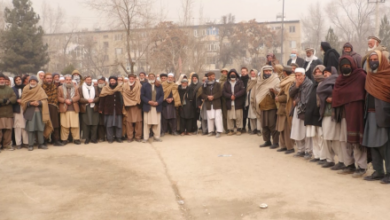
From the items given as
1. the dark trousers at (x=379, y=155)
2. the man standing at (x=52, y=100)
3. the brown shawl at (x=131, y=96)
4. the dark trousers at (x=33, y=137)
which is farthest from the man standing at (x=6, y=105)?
the dark trousers at (x=379, y=155)

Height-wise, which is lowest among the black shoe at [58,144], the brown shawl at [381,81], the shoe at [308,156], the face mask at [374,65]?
the black shoe at [58,144]

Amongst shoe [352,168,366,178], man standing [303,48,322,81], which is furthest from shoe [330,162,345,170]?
man standing [303,48,322,81]

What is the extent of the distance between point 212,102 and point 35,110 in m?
4.49

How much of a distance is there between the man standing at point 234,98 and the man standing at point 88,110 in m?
3.42

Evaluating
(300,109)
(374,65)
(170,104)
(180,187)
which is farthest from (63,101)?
(374,65)

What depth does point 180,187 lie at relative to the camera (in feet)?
19.2

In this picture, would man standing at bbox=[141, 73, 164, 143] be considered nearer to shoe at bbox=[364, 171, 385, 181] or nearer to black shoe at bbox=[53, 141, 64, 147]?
black shoe at bbox=[53, 141, 64, 147]

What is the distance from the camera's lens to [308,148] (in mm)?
7566

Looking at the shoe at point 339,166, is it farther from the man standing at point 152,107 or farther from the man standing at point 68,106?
the man standing at point 68,106

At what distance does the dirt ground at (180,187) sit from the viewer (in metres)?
4.69

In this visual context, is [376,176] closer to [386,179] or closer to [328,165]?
[386,179]

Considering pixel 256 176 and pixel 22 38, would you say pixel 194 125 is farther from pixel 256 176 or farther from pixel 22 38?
pixel 22 38

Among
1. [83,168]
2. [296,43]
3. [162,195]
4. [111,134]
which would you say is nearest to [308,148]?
[162,195]

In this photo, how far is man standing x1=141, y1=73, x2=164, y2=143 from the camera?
1020 centimetres
